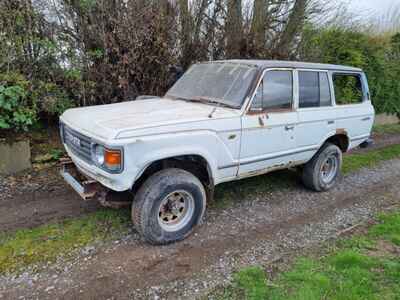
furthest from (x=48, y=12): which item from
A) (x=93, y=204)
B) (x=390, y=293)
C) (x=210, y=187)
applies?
(x=390, y=293)

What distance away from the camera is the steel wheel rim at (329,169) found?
4.96 m

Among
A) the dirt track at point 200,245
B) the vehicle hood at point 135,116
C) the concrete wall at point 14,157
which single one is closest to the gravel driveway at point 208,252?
the dirt track at point 200,245

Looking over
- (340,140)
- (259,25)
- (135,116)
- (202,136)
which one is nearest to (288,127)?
(202,136)

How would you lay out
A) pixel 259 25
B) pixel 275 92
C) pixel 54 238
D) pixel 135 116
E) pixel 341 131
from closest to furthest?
pixel 135 116 → pixel 54 238 → pixel 275 92 → pixel 341 131 → pixel 259 25

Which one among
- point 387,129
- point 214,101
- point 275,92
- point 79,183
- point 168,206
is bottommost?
point 387,129

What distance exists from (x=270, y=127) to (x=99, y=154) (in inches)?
82.6

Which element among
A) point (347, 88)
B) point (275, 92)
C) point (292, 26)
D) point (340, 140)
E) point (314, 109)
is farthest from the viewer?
point (292, 26)

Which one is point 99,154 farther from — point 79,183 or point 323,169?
point 323,169

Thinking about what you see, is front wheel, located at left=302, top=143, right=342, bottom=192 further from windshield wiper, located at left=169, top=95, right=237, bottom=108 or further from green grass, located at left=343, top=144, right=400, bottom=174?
windshield wiper, located at left=169, top=95, right=237, bottom=108

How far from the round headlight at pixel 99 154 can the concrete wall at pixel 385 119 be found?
1041cm

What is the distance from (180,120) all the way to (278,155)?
162 cm

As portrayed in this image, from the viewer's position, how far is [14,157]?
4.82 metres

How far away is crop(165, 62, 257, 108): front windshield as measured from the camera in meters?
3.68

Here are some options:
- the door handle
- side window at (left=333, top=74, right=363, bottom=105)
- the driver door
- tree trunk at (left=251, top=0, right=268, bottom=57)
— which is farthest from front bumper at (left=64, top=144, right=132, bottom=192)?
tree trunk at (left=251, top=0, right=268, bottom=57)
